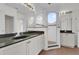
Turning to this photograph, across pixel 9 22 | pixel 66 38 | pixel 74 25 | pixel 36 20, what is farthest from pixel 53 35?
pixel 9 22

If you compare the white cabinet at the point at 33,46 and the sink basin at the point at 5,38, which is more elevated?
the sink basin at the point at 5,38

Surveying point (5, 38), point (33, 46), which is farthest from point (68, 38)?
point (5, 38)

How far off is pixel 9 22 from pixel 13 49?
2.44 feet

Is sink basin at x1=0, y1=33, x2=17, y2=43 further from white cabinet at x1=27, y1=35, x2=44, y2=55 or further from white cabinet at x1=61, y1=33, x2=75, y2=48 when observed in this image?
white cabinet at x1=61, y1=33, x2=75, y2=48

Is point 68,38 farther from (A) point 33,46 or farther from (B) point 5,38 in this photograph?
(B) point 5,38

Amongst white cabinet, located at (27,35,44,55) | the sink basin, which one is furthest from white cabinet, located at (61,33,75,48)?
the sink basin

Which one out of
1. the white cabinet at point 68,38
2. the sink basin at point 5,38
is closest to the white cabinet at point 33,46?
the sink basin at point 5,38

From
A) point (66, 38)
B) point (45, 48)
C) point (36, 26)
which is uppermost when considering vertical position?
point (36, 26)

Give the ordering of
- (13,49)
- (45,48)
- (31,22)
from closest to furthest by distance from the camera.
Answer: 1. (13,49)
2. (31,22)
3. (45,48)

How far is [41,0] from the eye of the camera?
5.19 feet

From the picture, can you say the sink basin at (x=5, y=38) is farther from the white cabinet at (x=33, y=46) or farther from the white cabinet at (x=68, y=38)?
the white cabinet at (x=68, y=38)

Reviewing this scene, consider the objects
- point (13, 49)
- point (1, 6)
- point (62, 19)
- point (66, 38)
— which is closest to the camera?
point (13, 49)

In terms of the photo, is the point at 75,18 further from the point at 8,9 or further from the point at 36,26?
the point at 8,9

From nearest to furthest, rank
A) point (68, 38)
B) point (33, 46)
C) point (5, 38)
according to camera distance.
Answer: point (5, 38) < point (33, 46) < point (68, 38)
